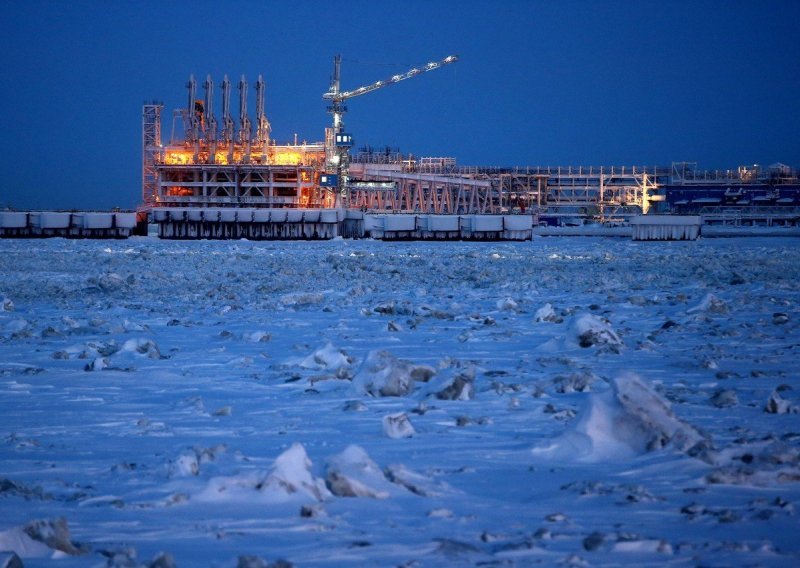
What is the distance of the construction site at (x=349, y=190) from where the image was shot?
2234 inches

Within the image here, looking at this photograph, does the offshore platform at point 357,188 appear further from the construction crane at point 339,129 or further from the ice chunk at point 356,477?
the ice chunk at point 356,477

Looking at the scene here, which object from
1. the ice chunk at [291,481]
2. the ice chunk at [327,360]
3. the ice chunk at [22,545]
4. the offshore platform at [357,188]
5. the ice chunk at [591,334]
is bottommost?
the ice chunk at [22,545]

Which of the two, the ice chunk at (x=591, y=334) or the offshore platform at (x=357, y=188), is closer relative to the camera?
the ice chunk at (x=591, y=334)

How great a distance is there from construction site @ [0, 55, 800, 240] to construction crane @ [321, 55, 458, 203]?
127mm

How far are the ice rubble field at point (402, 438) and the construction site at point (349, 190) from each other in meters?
43.7

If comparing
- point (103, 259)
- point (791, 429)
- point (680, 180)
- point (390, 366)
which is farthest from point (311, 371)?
point (680, 180)

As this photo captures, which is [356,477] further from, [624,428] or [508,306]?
[508,306]

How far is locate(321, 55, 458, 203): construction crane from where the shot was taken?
72.3 meters

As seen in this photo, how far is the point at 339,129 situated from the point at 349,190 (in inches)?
234

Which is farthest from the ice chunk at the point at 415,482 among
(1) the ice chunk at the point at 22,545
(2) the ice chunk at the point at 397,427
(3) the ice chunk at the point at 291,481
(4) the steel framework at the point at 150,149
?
(4) the steel framework at the point at 150,149

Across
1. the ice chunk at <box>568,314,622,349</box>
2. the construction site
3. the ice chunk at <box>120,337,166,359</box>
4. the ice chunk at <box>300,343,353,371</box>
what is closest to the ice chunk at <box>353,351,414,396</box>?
the ice chunk at <box>300,343,353,371</box>

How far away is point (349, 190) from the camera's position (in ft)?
281

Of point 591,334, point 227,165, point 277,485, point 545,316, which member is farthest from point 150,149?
point 277,485

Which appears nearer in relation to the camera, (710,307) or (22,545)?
(22,545)
